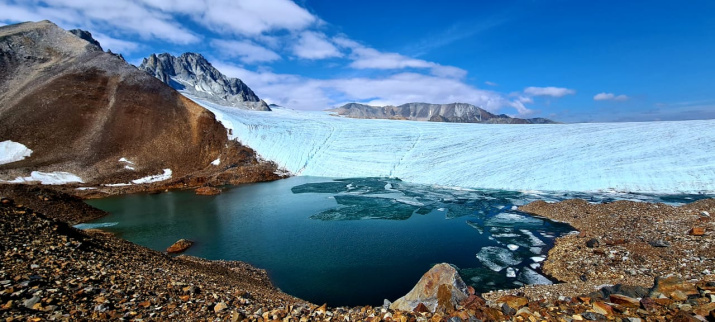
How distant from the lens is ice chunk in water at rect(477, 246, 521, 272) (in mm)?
9398

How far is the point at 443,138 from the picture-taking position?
2820cm

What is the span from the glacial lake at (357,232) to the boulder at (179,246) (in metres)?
0.33

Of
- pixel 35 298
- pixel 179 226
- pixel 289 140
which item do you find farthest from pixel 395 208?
pixel 289 140

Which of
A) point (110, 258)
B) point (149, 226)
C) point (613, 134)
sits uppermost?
point (613, 134)

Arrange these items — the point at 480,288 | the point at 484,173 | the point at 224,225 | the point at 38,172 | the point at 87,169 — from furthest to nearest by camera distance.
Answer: the point at 87,169 → the point at 38,172 → the point at 484,173 → the point at 224,225 → the point at 480,288

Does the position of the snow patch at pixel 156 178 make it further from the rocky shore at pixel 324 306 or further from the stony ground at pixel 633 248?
the stony ground at pixel 633 248

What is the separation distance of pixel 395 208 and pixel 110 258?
454 inches

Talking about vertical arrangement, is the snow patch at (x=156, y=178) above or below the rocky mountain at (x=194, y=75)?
below

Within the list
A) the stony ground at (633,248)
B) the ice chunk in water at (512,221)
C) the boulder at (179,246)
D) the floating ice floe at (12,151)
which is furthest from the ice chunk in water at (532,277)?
the floating ice floe at (12,151)

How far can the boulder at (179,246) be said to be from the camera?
11.5 m

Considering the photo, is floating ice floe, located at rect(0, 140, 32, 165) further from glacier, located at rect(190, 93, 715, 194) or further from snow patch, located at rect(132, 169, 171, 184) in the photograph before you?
glacier, located at rect(190, 93, 715, 194)

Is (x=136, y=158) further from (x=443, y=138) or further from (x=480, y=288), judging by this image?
(x=480, y=288)

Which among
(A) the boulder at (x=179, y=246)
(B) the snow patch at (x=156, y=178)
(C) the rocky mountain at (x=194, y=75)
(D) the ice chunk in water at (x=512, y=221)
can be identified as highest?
(C) the rocky mountain at (x=194, y=75)

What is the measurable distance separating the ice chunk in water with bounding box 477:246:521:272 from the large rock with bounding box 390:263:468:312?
3.42m
